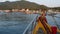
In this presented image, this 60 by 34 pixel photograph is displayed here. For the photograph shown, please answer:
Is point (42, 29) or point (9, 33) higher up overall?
point (9, 33)

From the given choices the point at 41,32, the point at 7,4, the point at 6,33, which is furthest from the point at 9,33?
the point at 7,4

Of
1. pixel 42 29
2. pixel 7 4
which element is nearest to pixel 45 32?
pixel 42 29

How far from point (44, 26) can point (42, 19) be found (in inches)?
8.4

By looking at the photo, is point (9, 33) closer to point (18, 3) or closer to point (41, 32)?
point (41, 32)

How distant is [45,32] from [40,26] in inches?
8.1

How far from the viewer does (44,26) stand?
3842mm

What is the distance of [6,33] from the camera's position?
7.28ft

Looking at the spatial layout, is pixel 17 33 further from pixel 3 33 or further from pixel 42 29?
pixel 42 29

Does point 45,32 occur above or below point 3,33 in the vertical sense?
below

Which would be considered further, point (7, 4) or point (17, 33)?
point (7, 4)

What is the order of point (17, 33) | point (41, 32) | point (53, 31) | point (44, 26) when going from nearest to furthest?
point (17, 33) → point (53, 31) → point (44, 26) → point (41, 32)

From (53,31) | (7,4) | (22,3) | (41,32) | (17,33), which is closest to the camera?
(17,33)

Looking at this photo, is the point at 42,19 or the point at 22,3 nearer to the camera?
the point at 42,19

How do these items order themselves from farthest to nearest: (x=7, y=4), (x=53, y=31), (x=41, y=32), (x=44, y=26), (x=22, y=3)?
1. (x=22, y=3)
2. (x=7, y=4)
3. (x=41, y=32)
4. (x=44, y=26)
5. (x=53, y=31)
